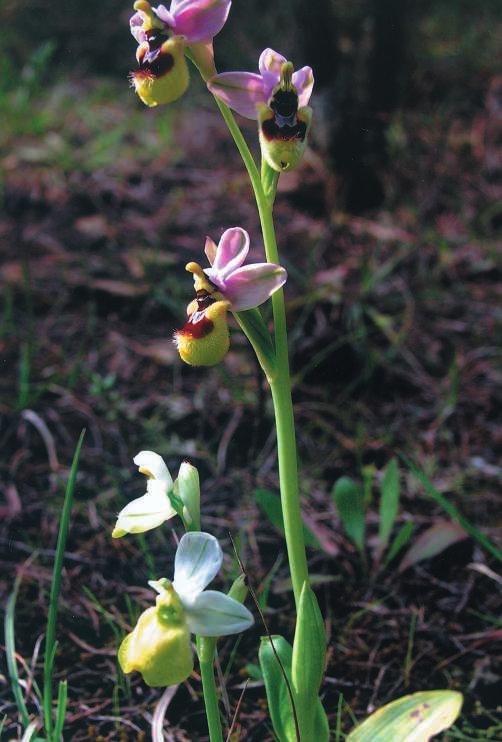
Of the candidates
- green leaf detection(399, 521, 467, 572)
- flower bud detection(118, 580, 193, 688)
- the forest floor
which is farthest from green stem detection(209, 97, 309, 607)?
green leaf detection(399, 521, 467, 572)

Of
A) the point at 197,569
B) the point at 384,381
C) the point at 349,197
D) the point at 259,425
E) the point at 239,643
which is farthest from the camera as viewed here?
the point at 349,197

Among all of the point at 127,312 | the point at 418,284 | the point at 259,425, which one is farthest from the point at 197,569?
the point at 418,284

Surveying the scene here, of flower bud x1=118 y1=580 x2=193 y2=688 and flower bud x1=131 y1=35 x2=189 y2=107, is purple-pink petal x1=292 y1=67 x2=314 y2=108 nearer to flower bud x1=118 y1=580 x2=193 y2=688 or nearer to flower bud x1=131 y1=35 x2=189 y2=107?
flower bud x1=131 y1=35 x2=189 y2=107

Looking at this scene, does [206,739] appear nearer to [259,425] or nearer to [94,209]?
[259,425]

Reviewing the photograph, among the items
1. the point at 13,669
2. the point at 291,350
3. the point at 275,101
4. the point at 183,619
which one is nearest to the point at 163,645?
the point at 183,619

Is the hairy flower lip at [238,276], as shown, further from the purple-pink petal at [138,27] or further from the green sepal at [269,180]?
the purple-pink petal at [138,27]

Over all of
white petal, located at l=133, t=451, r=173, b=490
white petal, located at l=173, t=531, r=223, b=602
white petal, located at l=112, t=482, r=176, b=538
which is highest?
white petal, located at l=133, t=451, r=173, b=490

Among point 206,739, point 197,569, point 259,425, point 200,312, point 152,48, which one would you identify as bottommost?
point 206,739
